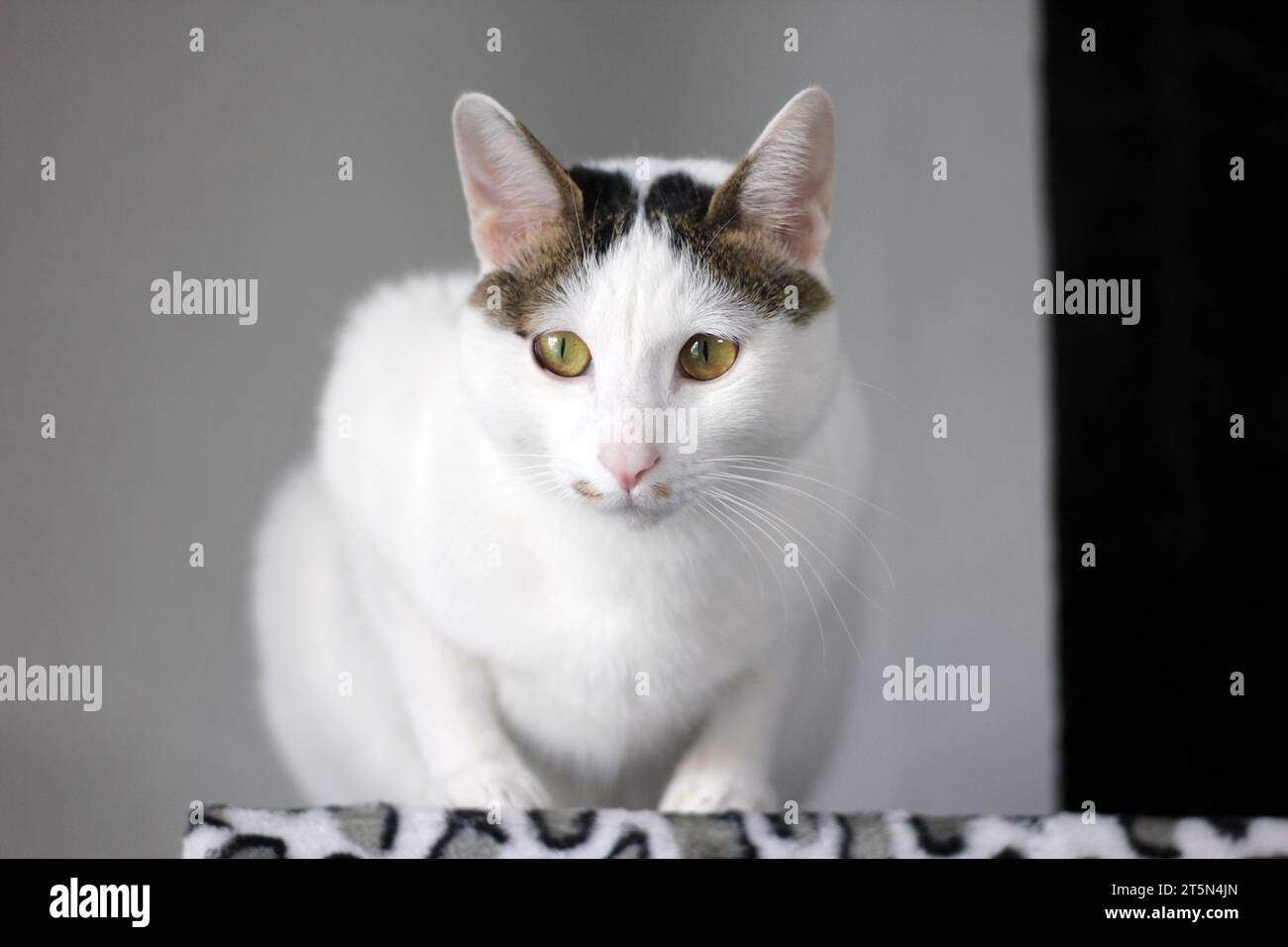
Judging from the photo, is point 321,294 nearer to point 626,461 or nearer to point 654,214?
point 654,214

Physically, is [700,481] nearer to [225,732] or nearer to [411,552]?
[411,552]

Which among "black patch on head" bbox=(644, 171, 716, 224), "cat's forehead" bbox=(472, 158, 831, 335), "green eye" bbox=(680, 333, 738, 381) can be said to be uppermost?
"black patch on head" bbox=(644, 171, 716, 224)

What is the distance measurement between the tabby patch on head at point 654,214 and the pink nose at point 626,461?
0.22 metres

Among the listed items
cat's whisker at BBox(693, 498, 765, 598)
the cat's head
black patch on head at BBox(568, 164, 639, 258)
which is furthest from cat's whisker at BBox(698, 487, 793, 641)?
black patch on head at BBox(568, 164, 639, 258)

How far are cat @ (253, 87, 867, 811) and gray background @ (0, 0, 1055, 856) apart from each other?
37 centimetres

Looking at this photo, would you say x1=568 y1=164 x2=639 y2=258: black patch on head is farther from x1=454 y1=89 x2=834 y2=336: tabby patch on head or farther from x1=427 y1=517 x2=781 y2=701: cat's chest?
x1=427 y1=517 x2=781 y2=701: cat's chest

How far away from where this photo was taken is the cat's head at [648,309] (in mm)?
1194

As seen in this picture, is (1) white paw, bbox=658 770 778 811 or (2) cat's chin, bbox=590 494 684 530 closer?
(2) cat's chin, bbox=590 494 684 530

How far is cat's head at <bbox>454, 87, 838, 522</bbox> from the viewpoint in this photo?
3.92ft

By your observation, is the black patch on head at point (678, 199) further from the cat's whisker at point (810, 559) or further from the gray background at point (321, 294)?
the gray background at point (321, 294)

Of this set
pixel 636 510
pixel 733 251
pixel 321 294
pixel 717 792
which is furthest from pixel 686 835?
pixel 321 294
